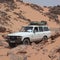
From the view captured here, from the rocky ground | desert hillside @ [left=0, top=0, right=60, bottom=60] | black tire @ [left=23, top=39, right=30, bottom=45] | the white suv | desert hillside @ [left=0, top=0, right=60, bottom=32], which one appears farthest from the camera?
desert hillside @ [left=0, top=0, right=60, bottom=32]

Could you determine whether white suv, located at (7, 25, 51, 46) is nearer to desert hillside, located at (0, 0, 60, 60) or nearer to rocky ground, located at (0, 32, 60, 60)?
desert hillside, located at (0, 0, 60, 60)

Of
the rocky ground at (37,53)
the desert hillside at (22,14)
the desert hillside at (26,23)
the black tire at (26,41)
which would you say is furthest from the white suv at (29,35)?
the desert hillside at (22,14)

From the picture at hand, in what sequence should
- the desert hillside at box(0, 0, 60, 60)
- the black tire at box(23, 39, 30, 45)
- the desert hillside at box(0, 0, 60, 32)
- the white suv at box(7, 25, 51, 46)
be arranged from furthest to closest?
1. the desert hillside at box(0, 0, 60, 32)
2. the black tire at box(23, 39, 30, 45)
3. the white suv at box(7, 25, 51, 46)
4. the desert hillside at box(0, 0, 60, 60)

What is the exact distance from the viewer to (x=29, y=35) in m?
24.3

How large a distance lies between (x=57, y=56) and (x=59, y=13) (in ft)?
163

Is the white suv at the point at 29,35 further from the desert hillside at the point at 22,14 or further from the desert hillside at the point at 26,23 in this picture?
the desert hillside at the point at 22,14

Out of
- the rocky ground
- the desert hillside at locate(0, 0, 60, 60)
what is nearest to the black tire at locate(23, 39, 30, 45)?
the desert hillside at locate(0, 0, 60, 60)

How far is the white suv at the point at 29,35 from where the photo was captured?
23719 millimetres

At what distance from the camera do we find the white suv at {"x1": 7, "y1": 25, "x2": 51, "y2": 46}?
23719 mm

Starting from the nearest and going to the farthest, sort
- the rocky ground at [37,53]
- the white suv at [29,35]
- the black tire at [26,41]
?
the rocky ground at [37,53] → the white suv at [29,35] → the black tire at [26,41]

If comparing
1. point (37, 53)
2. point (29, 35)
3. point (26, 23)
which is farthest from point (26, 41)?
point (26, 23)

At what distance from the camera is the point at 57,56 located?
16109 millimetres

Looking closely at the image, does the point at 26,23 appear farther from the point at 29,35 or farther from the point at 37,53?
the point at 37,53

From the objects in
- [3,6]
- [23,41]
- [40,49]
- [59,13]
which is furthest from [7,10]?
[40,49]
